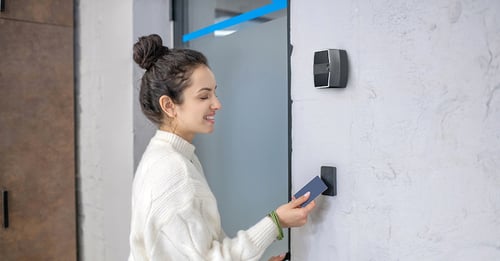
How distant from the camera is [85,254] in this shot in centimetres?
241

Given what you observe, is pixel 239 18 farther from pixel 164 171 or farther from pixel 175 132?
pixel 164 171

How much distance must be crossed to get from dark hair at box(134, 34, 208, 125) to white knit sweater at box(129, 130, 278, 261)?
167 millimetres

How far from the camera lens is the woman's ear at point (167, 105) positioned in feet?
4.02

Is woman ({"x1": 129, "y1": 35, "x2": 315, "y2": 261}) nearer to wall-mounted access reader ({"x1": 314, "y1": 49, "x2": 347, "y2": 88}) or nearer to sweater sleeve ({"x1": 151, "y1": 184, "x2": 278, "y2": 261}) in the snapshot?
sweater sleeve ({"x1": 151, "y1": 184, "x2": 278, "y2": 261})

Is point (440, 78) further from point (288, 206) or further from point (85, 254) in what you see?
point (85, 254)

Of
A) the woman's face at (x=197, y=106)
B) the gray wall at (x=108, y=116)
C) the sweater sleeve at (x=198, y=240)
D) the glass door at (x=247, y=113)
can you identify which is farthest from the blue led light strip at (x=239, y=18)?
the sweater sleeve at (x=198, y=240)

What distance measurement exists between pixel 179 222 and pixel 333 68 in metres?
0.54

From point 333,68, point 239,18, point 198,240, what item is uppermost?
point 239,18

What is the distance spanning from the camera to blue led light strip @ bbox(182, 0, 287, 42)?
149cm

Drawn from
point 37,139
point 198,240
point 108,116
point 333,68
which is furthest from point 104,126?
point 333,68

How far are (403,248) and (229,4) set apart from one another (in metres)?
1.19

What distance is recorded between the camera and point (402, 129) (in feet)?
3.21

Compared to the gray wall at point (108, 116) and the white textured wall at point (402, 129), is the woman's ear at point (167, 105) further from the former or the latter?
the gray wall at point (108, 116)

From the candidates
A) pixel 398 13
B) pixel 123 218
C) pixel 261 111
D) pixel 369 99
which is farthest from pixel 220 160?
pixel 398 13
